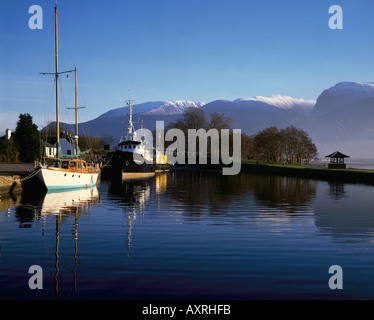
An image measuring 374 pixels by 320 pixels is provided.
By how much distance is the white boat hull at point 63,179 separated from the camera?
131ft

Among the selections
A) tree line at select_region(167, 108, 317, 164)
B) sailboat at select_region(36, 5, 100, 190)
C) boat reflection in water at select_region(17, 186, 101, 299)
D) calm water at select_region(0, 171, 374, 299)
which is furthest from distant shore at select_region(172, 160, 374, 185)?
boat reflection in water at select_region(17, 186, 101, 299)

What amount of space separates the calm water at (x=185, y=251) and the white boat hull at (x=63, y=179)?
9380 mm

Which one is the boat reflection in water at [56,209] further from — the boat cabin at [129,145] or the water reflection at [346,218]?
the boat cabin at [129,145]

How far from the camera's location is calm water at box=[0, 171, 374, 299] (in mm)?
11195

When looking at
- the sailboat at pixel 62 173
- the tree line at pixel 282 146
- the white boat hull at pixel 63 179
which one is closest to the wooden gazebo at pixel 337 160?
the tree line at pixel 282 146

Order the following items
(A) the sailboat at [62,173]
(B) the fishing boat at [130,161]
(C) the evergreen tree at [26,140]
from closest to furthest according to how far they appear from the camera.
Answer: (A) the sailboat at [62,173] → (B) the fishing boat at [130,161] → (C) the evergreen tree at [26,140]

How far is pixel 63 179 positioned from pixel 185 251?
97.4 feet

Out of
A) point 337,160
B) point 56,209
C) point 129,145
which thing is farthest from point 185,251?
point 337,160

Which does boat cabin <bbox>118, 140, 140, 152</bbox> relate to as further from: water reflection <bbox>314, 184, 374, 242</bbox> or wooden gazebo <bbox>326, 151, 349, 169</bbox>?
water reflection <bbox>314, 184, 374, 242</bbox>

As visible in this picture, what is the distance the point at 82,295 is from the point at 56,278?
1981 millimetres
